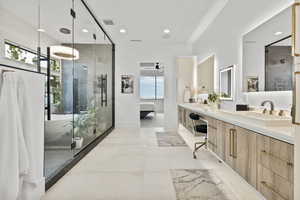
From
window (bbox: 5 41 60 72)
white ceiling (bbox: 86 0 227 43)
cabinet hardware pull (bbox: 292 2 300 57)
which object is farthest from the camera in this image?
white ceiling (bbox: 86 0 227 43)

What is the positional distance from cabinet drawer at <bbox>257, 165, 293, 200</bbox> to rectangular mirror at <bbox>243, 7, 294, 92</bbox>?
1.10 meters

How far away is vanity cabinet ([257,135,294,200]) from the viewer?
4.39 feet

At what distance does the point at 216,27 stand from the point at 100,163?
3.79m

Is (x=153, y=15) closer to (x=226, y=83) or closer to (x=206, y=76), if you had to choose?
(x=206, y=76)

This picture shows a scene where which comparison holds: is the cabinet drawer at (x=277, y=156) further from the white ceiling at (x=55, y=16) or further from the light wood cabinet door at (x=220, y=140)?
the white ceiling at (x=55, y=16)

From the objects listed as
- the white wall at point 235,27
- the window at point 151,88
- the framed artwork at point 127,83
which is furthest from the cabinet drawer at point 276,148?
the window at point 151,88

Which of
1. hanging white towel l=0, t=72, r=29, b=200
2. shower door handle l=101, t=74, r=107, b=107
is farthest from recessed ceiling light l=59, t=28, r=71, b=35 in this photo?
shower door handle l=101, t=74, r=107, b=107

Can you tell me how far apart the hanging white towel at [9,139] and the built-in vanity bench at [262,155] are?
2031mm

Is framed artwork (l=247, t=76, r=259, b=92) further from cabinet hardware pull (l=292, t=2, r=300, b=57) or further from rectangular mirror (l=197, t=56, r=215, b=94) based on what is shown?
rectangular mirror (l=197, t=56, r=215, b=94)

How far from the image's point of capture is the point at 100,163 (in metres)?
3.26

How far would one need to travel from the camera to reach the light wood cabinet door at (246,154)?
69.9 inches

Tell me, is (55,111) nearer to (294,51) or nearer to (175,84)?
(294,51)

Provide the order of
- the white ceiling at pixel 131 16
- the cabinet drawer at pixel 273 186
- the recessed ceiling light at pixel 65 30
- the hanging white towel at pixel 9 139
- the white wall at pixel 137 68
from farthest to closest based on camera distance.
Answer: the white wall at pixel 137 68
the recessed ceiling light at pixel 65 30
the white ceiling at pixel 131 16
the hanging white towel at pixel 9 139
the cabinet drawer at pixel 273 186

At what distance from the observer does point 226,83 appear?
378cm
